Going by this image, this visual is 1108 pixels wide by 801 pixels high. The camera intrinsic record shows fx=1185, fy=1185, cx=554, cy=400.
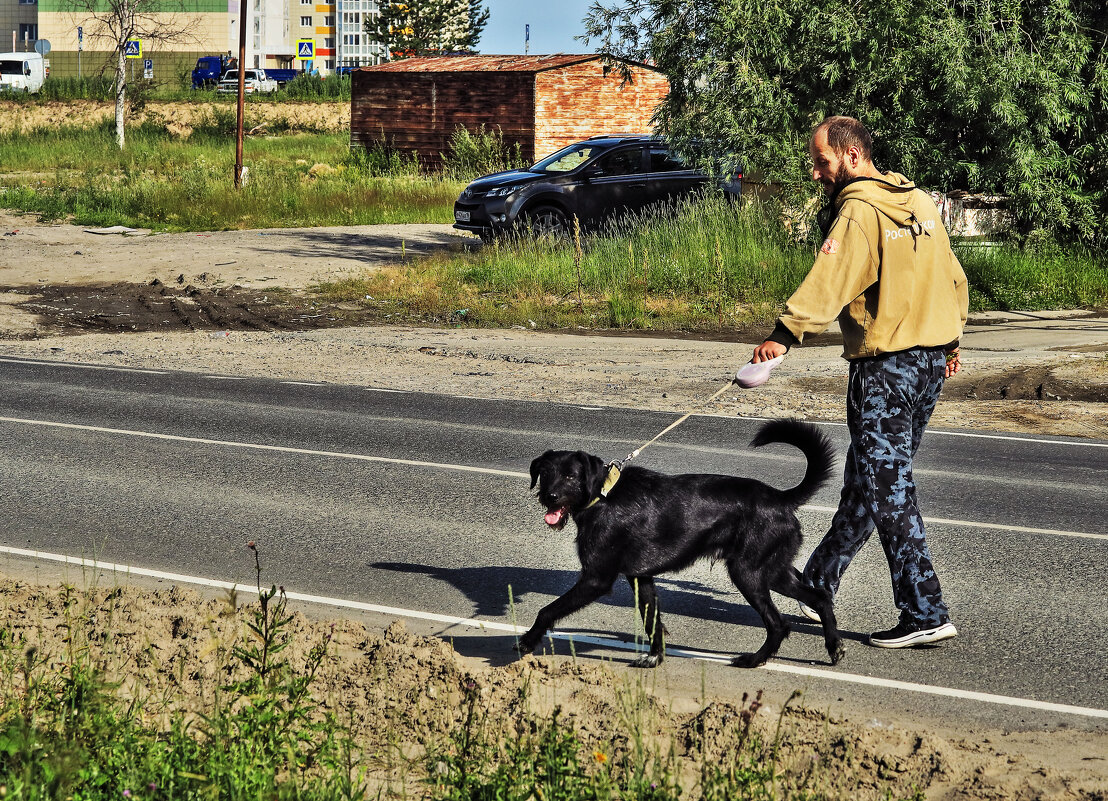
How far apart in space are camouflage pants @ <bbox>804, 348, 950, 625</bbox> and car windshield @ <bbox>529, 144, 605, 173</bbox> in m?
17.6

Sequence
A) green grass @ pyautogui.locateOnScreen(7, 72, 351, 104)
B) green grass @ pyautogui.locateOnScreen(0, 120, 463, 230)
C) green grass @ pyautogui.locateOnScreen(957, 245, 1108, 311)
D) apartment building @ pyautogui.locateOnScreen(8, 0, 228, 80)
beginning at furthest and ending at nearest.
→ apartment building @ pyautogui.locateOnScreen(8, 0, 228, 80), green grass @ pyautogui.locateOnScreen(7, 72, 351, 104), green grass @ pyautogui.locateOnScreen(0, 120, 463, 230), green grass @ pyautogui.locateOnScreen(957, 245, 1108, 311)

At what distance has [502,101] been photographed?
120 feet

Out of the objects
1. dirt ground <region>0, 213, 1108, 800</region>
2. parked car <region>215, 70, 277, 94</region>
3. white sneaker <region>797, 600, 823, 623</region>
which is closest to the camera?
dirt ground <region>0, 213, 1108, 800</region>

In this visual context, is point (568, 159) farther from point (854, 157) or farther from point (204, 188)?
point (854, 157)

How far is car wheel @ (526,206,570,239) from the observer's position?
21.4 m

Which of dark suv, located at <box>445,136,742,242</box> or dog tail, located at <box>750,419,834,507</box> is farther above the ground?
dark suv, located at <box>445,136,742,242</box>

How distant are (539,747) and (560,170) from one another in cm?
1913

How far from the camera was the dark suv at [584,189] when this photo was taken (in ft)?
70.6

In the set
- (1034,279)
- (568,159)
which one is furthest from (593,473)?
(568,159)

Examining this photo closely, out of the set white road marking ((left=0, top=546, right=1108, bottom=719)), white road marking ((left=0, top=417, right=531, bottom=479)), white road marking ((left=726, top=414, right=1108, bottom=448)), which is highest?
white road marking ((left=726, top=414, right=1108, bottom=448))

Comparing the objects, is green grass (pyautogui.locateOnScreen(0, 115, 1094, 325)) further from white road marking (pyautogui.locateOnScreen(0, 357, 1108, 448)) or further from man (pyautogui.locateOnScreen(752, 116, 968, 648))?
man (pyautogui.locateOnScreen(752, 116, 968, 648))

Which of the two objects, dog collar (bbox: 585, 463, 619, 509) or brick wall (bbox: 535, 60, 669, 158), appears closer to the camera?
dog collar (bbox: 585, 463, 619, 509)

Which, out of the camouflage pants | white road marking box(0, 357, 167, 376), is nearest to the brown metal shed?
white road marking box(0, 357, 167, 376)

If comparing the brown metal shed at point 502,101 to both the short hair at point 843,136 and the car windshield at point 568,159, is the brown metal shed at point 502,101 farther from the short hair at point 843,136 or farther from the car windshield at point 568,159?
the short hair at point 843,136
